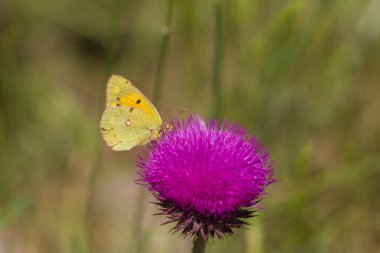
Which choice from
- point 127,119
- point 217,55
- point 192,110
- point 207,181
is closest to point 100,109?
point 127,119

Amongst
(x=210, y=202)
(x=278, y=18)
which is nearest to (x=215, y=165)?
(x=210, y=202)

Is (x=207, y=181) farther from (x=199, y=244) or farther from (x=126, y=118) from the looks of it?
(x=126, y=118)

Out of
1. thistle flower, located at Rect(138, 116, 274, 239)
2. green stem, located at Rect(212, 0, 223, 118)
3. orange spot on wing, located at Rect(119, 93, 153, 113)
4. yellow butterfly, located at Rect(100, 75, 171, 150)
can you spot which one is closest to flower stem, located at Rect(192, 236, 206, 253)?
thistle flower, located at Rect(138, 116, 274, 239)

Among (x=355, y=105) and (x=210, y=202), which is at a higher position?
(x=355, y=105)

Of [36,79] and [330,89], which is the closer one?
[330,89]

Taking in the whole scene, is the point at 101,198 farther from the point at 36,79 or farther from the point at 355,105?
the point at 355,105

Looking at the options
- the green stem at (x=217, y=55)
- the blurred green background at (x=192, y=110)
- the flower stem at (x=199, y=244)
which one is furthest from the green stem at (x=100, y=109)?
the flower stem at (x=199, y=244)

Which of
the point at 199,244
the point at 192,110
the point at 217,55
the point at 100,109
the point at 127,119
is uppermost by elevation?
the point at 192,110
